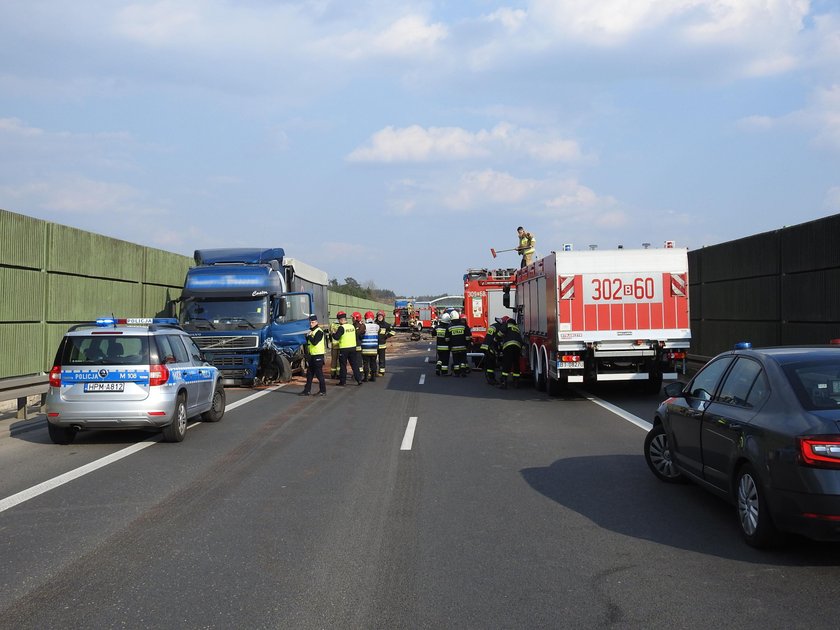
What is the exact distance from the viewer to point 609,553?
19.3 feet

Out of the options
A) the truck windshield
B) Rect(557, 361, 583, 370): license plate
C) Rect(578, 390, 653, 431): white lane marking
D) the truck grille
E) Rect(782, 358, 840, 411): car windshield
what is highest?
the truck windshield

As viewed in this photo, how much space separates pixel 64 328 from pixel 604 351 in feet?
41.1

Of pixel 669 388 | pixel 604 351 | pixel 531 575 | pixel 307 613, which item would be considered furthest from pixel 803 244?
pixel 307 613

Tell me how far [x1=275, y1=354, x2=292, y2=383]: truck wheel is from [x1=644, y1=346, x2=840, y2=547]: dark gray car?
48.9 feet

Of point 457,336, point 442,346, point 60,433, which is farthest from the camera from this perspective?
point 442,346

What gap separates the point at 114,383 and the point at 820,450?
8.72 meters

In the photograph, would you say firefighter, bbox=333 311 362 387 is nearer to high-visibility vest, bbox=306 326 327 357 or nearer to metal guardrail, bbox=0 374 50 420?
high-visibility vest, bbox=306 326 327 357

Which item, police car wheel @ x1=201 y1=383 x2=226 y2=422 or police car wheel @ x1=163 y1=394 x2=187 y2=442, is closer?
police car wheel @ x1=163 y1=394 x2=187 y2=442

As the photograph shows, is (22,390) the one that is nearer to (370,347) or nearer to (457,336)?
(370,347)

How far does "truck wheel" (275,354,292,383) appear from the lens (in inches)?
838

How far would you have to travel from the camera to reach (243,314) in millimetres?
20781

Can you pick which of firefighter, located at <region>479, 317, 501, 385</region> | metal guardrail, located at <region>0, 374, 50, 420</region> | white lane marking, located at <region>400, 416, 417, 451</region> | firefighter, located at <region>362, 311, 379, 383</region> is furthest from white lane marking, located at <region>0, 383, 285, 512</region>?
firefighter, located at <region>362, 311, 379, 383</region>

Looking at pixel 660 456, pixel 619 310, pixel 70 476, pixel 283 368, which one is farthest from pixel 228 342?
pixel 660 456

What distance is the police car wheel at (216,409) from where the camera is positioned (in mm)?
13617
